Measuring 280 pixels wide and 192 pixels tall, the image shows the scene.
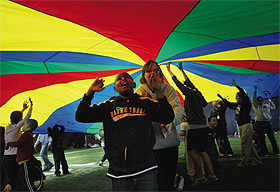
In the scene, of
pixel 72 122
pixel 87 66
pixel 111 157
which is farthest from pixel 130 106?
pixel 72 122

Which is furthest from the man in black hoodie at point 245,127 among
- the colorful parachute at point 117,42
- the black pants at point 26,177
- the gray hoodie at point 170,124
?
the black pants at point 26,177

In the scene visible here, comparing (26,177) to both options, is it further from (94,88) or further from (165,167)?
(94,88)

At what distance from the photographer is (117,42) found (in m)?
3.22

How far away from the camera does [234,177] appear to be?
3.79 m

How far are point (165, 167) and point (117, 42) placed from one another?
188 centimetres

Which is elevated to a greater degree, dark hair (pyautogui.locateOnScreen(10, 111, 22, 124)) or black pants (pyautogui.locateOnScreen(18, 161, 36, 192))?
dark hair (pyautogui.locateOnScreen(10, 111, 22, 124))

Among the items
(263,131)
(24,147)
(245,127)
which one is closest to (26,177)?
(24,147)

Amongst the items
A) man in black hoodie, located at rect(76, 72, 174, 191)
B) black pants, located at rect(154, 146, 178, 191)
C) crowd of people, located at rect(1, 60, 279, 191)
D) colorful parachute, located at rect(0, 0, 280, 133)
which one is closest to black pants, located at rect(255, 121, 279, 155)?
colorful parachute, located at rect(0, 0, 280, 133)

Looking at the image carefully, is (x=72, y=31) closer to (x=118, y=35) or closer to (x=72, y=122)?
(x=118, y=35)

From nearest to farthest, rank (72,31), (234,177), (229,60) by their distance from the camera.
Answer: (72,31) < (234,177) < (229,60)

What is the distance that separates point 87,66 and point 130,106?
274 cm

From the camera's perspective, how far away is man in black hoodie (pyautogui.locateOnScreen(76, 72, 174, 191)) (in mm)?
1480

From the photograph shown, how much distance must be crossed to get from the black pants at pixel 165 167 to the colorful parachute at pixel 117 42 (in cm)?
137

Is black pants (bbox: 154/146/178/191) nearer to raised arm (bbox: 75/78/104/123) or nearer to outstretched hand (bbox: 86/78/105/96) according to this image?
raised arm (bbox: 75/78/104/123)
